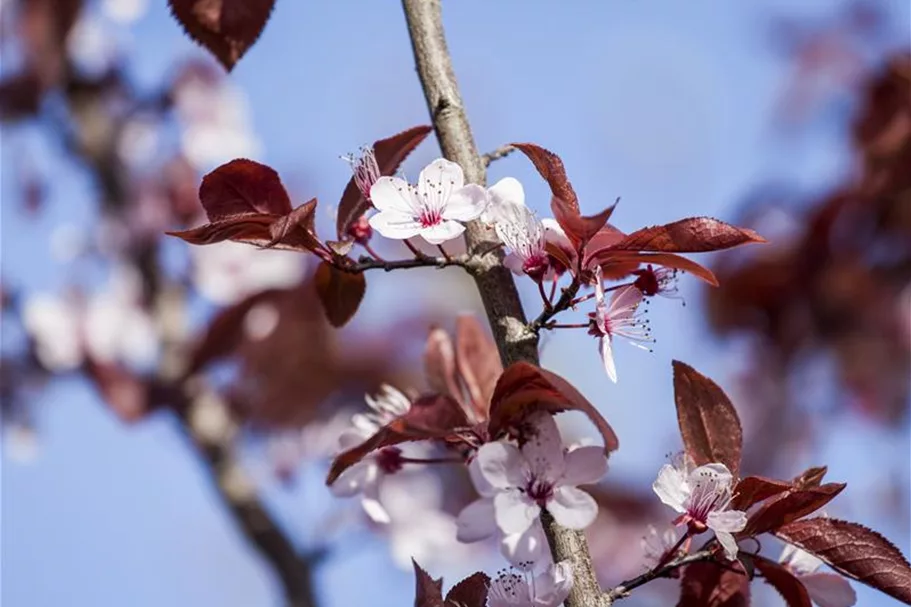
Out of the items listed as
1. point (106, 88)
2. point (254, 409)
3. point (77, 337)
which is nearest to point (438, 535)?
point (254, 409)

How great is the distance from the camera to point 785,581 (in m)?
0.81

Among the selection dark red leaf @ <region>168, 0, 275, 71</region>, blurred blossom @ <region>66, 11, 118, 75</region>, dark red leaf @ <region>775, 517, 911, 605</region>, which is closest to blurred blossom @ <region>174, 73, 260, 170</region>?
blurred blossom @ <region>66, 11, 118, 75</region>

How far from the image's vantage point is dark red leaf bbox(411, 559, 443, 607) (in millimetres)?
760

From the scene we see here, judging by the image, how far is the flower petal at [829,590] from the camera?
84cm

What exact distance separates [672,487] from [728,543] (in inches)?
2.1

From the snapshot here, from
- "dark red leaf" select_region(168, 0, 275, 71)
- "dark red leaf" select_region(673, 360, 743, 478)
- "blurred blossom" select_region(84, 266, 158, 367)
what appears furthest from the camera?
"blurred blossom" select_region(84, 266, 158, 367)

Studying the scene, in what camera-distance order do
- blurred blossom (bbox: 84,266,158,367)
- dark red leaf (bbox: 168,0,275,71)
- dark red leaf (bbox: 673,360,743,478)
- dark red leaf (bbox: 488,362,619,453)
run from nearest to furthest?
dark red leaf (bbox: 488,362,619,453), dark red leaf (bbox: 673,360,743,478), dark red leaf (bbox: 168,0,275,71), blurred blossom (bbox: 84,266,158,367)

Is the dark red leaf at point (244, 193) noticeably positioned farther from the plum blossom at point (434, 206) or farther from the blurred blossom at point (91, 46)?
the blurred blossom at point (91, 46)

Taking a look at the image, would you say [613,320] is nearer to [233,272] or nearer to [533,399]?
[533,399]

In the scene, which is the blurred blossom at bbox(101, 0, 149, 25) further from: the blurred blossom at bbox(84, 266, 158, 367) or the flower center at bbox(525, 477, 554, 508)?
the flower center at bbox(525, 477, 554, 508)

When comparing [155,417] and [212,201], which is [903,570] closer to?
[212,201]

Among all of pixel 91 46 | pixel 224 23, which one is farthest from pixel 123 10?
pixel 224 23

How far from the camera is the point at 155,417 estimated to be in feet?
7.16

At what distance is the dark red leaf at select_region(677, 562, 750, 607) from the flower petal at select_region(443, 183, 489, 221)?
12.2 inches
